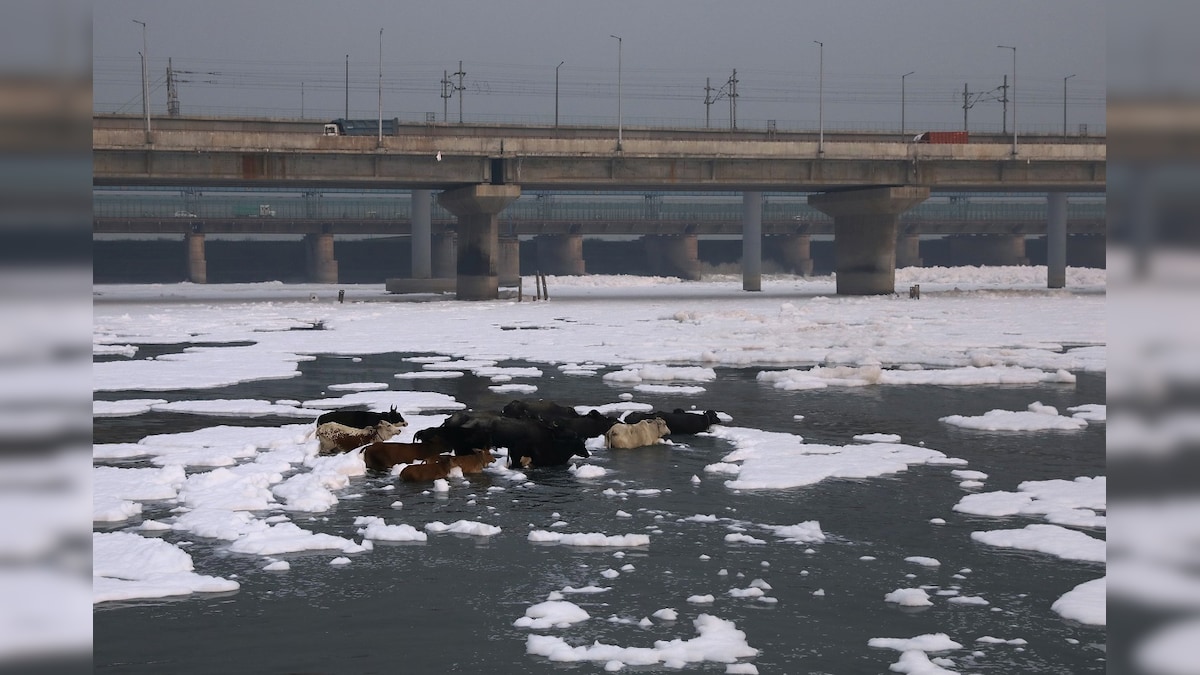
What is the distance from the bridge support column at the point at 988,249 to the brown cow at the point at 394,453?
369ft

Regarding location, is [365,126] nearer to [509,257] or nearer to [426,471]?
[509,257]

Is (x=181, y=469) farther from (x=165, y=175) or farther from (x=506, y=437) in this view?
(x=165, y=175)

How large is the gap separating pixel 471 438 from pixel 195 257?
92414mm

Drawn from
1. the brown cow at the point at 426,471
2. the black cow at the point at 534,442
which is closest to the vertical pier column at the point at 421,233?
the black cow at the point at 534,442

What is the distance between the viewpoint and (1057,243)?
78.2 metres

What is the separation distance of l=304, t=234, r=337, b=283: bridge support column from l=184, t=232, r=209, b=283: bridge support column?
9087 mm

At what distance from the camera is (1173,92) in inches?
61.2

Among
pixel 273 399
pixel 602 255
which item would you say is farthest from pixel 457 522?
pixel 602 255

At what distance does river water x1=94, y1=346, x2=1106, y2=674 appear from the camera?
5859mm

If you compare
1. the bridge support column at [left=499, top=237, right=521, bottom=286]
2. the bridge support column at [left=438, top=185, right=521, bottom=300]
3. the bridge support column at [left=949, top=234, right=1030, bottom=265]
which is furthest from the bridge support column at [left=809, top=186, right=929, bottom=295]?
the bridge support column at [left=949, top=234, right=1030, bottom=265]

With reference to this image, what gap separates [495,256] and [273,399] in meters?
39.6

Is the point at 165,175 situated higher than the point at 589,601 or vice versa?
the point at 165,175

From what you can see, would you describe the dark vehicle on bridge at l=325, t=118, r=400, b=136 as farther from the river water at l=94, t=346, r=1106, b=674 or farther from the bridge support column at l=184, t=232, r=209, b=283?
the river water at l=94, t=346, r=1106, b=674

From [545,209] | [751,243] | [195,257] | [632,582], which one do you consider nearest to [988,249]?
[545,209]
